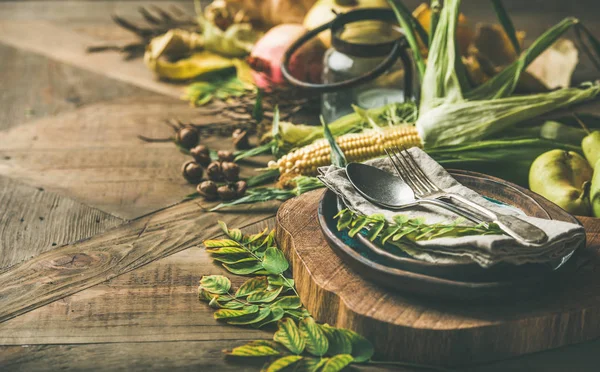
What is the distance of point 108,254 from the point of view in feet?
3.13

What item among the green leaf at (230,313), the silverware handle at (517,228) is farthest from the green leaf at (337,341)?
the silverware handle at (517,228)

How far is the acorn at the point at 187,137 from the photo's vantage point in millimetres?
1300

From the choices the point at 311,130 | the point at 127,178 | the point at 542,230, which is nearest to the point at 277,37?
the point at 311,130

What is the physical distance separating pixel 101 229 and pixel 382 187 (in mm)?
438

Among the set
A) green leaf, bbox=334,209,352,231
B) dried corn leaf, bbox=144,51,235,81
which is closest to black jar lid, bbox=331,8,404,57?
dried corn leaf, bbox=144,51,235,81

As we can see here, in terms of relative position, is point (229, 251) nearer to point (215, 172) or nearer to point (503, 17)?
point (215, 172)

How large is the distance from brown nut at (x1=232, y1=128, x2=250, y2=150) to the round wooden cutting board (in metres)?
0.56

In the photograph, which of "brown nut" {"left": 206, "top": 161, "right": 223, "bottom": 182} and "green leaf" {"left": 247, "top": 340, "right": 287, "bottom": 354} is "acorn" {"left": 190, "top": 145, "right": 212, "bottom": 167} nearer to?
"brown nut" {"left": 206, "top": 161, "right": 223, "bottom": 182}

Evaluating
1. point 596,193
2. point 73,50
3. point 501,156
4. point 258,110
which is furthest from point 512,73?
point 73,50

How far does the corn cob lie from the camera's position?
1.13m

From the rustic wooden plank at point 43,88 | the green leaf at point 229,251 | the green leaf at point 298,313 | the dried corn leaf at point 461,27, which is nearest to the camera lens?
the green leaf at point 298,313

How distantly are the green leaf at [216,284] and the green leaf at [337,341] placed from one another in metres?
0.16

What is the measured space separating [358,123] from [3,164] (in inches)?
26.0

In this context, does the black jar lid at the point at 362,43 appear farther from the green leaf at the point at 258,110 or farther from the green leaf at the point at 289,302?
the green leaf at the point at 289,302
